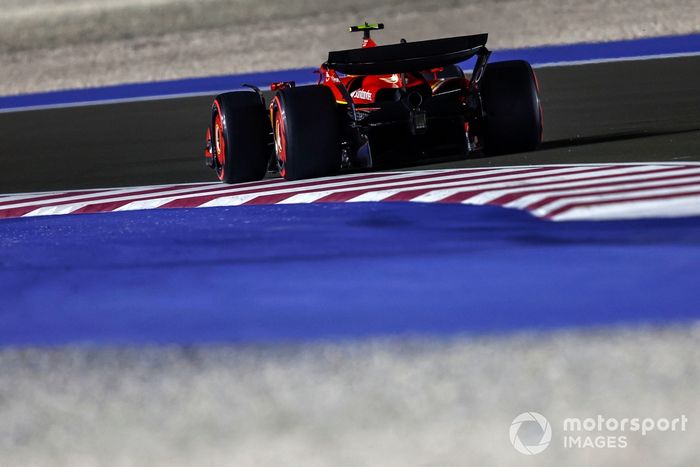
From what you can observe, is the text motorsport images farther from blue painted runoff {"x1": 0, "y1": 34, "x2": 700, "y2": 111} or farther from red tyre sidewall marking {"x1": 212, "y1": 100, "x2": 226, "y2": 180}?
blue painted runoff {"x1": 0, "y1": 34, "x2": 700, "y2": 111}

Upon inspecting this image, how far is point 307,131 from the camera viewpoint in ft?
26.9

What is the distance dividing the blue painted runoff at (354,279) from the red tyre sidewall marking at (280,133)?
1417 millimetres

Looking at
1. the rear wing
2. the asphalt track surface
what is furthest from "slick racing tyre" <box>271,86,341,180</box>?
the asphalt track surface

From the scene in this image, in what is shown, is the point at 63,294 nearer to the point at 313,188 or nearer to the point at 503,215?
the point at 503,215

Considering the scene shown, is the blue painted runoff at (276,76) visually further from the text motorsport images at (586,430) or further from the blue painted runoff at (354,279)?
the text motorsport images at (586,430)

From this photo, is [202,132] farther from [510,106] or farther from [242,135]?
[510,106]

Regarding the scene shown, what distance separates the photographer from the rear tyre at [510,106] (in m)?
8.53

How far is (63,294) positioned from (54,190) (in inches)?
171

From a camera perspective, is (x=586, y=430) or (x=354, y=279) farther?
(x=354, y=279)

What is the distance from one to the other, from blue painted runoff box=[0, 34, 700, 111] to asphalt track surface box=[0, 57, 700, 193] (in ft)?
3.38

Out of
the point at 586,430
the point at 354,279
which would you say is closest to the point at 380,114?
the point at 354,279

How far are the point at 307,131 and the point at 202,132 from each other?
15.5 ft

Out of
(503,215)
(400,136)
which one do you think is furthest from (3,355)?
(400,136)

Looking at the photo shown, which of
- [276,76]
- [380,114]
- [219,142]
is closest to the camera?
[380,114]
